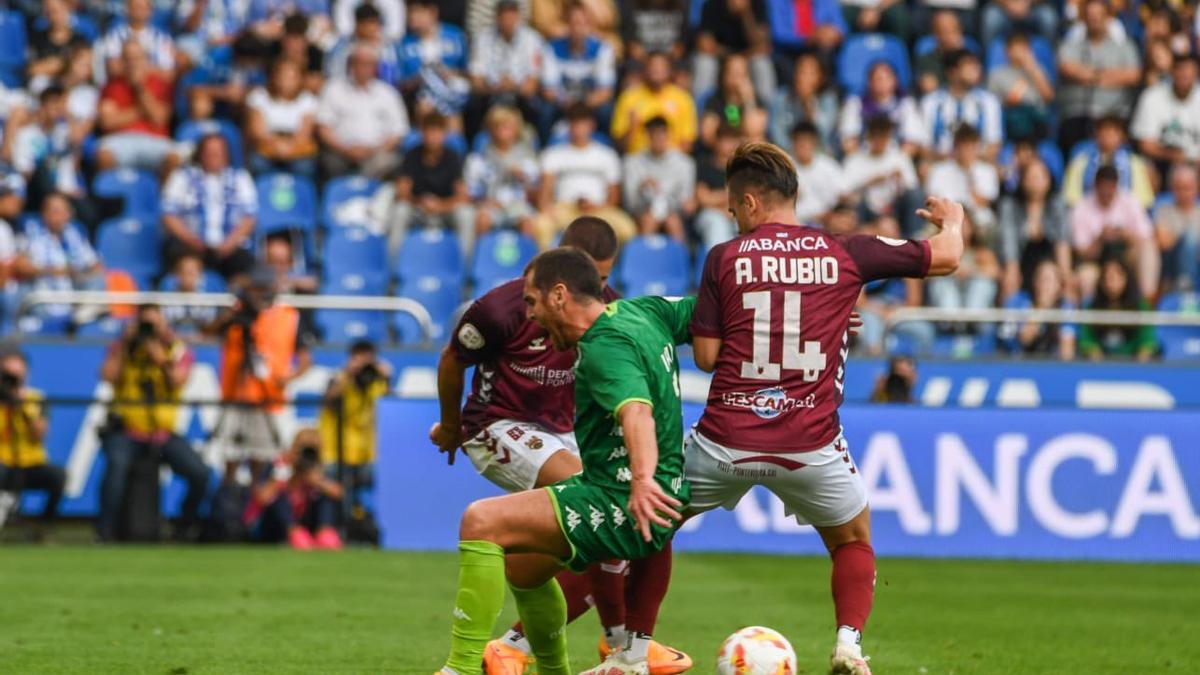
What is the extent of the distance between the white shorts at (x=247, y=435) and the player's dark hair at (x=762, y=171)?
9191mm

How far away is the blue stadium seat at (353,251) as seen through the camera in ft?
59.9

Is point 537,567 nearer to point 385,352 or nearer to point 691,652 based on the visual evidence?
point 691,652

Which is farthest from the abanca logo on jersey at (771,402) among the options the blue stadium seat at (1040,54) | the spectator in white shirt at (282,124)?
the blue stadium seat at (1040,54)

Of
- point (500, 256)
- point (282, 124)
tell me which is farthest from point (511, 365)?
point (282, 124)

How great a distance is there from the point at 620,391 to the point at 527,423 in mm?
2039

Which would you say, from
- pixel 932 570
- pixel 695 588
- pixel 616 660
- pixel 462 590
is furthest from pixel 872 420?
pixel 462 590

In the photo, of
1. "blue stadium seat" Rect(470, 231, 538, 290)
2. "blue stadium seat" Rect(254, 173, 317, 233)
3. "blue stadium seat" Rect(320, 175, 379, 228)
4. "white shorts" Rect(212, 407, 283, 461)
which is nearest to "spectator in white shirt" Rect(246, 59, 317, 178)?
"blue stadium seat" Rect(254, 173, 317, 233)

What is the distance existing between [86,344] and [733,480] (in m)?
10.4

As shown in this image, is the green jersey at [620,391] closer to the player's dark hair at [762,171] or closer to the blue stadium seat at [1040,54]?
the player's dark hair at [762,171]

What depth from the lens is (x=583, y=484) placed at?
22.7ft

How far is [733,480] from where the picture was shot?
732 cm

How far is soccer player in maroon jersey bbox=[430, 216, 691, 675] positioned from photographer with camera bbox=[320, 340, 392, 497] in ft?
22.8

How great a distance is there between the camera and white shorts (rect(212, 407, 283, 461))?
52.0ft

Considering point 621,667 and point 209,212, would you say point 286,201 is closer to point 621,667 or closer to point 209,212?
point 209,212
